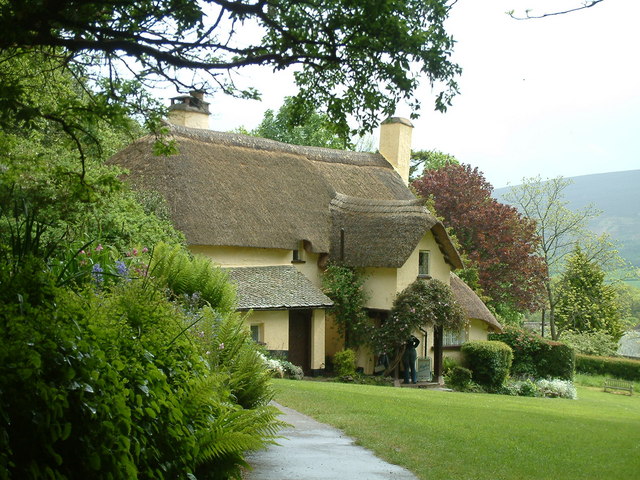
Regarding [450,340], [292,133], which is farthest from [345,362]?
[292,133]

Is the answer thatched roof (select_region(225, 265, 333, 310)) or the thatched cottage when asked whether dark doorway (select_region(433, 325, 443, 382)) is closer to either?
the thatched cottage

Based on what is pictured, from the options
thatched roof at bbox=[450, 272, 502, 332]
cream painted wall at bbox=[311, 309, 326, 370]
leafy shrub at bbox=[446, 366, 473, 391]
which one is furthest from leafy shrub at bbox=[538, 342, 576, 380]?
cream painted wall at bbox=[311, 309, 326, 370]

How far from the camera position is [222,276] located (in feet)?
37.7

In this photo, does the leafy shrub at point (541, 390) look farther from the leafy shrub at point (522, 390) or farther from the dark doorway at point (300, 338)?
the dark doorway at point (300, 338)

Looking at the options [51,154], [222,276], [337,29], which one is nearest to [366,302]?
Result: [51,154]

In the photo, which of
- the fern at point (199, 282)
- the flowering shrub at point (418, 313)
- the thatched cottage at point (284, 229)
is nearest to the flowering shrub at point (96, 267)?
the fern at point (199, 282)

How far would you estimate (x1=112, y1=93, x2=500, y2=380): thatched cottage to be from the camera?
23.2 metres

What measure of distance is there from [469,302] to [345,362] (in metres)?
7.77

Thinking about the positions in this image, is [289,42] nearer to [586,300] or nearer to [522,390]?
[522,390]

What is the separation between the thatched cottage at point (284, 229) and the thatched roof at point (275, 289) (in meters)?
0.04

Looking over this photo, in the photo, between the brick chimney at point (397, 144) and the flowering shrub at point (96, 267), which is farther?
the brick chimney at point (397, 144)

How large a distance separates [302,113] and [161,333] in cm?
411

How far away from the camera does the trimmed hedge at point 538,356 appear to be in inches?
1259

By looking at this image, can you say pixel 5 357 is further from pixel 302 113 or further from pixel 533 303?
pixel 533 303
